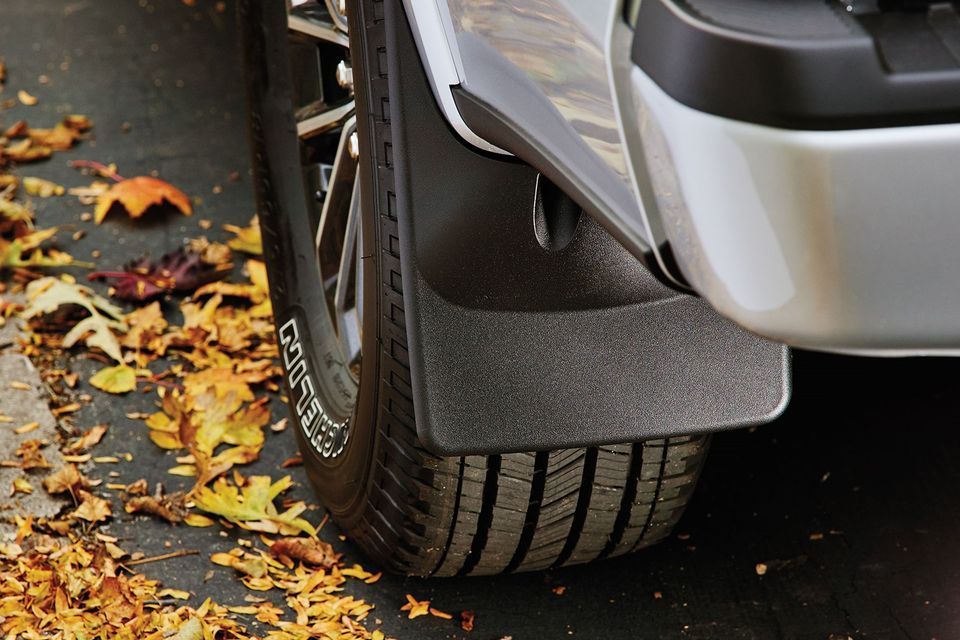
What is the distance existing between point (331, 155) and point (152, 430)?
57 centimetres

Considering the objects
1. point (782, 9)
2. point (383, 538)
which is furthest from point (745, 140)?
point (383, 538)

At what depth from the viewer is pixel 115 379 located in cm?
199

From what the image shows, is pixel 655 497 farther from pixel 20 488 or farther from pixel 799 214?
pixel 20 488

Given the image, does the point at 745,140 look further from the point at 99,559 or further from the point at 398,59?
the point at 99,559

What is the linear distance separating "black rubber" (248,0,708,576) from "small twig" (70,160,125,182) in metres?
1.29

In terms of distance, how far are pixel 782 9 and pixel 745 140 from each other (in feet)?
0.31

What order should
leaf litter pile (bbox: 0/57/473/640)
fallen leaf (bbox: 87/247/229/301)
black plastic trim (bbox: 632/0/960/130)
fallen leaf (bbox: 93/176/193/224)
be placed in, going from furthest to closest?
fallen leaf (bbox: 93/176/193/224), fallen leaf (bbox: 87/247/229/301), leaf litter pile (bbox: 0/57/473/640), black plastic trim (bbox: 632/0/960/130)

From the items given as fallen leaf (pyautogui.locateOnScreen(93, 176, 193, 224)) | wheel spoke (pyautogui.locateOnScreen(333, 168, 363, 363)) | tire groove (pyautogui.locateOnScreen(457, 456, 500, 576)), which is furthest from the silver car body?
fallen leaf (pyautogui.locateOnScreen(93, 176, 193, 224))

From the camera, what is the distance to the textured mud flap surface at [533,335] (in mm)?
1201

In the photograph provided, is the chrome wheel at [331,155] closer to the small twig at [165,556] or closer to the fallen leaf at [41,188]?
the small twig at [165,556]

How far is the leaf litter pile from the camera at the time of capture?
150 cm

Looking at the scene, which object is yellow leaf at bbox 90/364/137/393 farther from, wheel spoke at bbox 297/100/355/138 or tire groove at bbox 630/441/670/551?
tire groove at bbox 630/441/670/551

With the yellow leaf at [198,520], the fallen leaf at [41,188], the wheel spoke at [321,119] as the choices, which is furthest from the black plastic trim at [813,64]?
the fallen leaf at [41,188]

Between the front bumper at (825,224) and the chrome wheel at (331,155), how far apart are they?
0.98m
